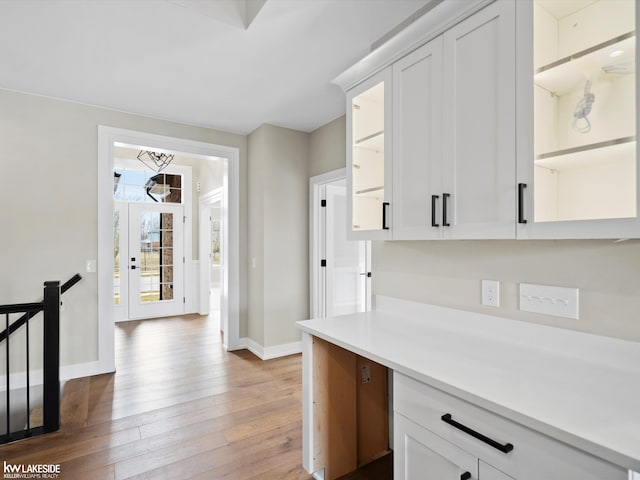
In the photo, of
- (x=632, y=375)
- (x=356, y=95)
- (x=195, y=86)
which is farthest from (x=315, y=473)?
(x=195, y=86)

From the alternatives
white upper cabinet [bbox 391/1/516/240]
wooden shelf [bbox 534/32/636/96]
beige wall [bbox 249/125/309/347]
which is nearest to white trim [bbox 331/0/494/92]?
white upper cabinet [bbox 391/1/516/240]

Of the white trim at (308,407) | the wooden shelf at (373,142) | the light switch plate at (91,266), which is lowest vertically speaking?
the white trim at (308,407)

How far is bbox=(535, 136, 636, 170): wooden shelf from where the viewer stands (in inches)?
41.5

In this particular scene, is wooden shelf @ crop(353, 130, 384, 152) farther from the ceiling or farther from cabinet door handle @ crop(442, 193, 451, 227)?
the ceiling

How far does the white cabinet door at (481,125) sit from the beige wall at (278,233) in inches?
102

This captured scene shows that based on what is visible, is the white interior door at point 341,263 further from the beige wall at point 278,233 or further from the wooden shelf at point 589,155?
the wooden shelf at point 589,155

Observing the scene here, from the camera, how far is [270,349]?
379 centimetres

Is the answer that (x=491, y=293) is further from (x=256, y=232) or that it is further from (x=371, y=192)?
(x=256, y=232)

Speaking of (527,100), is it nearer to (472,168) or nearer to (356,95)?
(472,168)

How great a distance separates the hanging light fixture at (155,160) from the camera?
5461 mm

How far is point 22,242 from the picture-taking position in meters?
3.04

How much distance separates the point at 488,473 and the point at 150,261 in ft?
19.6

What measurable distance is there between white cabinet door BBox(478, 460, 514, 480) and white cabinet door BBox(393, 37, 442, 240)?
88 centimetres

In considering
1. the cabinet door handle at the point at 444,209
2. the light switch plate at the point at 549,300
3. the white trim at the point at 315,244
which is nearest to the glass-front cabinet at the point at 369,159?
the cabinet door handle at the point at 444,209
